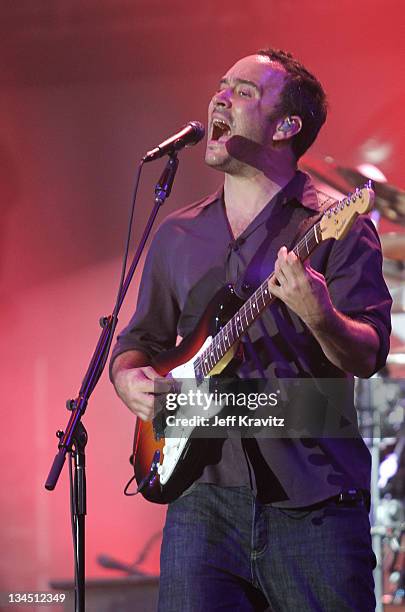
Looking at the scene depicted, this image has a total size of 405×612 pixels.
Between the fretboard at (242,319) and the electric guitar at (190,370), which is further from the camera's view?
the electric guitar at (190,370)

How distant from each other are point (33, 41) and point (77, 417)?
2.10 m

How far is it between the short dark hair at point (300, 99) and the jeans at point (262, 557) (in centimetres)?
105

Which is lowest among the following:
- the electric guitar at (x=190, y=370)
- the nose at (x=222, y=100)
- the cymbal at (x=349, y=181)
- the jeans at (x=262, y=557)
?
the jeans at (x=262, y=557)

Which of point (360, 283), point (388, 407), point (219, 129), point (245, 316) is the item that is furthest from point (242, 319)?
point (388, 407)

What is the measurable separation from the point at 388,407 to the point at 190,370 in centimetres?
155

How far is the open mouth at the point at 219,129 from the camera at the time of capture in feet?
8.25

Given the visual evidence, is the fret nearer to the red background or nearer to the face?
the face

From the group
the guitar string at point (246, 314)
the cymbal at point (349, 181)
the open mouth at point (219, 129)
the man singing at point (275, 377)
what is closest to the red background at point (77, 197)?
the cymbal at point (349, 181)

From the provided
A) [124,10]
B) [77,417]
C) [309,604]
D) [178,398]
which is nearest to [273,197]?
[178,398]

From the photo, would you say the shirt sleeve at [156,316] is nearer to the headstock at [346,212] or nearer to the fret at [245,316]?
the fret at [245,316]

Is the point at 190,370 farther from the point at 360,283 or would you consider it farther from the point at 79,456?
the point at 360,283

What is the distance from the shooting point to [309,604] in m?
2.02

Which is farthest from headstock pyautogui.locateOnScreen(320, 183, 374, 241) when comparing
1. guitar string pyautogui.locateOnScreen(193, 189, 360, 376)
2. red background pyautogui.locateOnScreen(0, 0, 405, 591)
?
red background pyautogui.locateOnScreen(0, 0, 405, 591)

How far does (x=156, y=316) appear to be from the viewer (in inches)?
99.4
